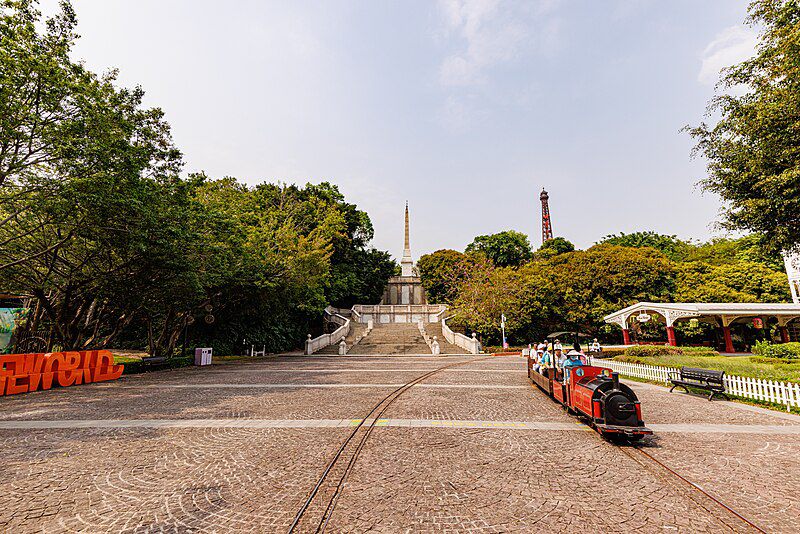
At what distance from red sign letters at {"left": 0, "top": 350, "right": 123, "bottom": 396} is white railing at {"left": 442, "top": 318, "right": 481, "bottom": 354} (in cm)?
2364

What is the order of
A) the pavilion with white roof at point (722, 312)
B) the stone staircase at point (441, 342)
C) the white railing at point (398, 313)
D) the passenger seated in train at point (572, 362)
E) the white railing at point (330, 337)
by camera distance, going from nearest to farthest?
1. the passenger seated in train at point (572, 362)
2. the pavilion with white roof at point (722, 312)
3. the white railing at point (330, 337)
4. the stone staircase at point (441, 342)
5. the white railing at point (398, 313)

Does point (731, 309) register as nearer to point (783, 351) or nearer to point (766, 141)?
point (783, 351)

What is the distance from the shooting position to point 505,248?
180ft

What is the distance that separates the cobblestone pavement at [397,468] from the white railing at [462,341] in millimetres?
20201

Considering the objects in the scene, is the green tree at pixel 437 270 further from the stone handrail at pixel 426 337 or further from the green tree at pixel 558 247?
the green tree at pixel 558 247

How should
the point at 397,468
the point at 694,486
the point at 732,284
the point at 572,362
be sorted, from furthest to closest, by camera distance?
the point at 732,284 → the point at 572,362 → the point at 397,468 → the point at 694,486

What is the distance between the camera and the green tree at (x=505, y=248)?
2167 inches

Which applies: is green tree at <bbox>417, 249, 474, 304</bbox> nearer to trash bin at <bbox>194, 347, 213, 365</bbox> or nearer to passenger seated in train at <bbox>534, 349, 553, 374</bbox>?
trash bin at <bbox>194, 347, 213, 365</bbox>

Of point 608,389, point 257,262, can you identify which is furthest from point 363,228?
point 608,389

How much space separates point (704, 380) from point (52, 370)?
22.5 m

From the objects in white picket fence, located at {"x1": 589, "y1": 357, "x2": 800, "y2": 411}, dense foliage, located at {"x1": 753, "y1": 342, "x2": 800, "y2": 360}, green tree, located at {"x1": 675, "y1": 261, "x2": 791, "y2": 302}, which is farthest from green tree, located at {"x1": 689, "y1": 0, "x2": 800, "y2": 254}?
green tree, located at {"x1": 675, "y1": 261, "x2": 791, "y2": 302}

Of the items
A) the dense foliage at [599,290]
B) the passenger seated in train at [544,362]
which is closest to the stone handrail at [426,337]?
the dense foliage at [599,290]

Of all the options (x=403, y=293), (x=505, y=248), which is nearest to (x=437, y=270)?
(x=403, y=293)

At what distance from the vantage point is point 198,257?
16734 millimetres
